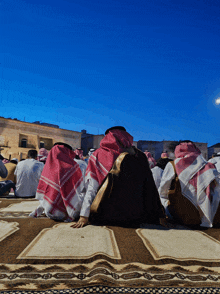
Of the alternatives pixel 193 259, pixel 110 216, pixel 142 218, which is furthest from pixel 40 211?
pixel 193 259

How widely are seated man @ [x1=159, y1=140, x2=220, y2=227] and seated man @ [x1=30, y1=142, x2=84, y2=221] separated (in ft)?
4.02

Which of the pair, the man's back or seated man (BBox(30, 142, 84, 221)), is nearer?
seated man (BBox(30, 142, 84, 221))

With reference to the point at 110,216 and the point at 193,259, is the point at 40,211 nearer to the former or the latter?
the point at 110,216

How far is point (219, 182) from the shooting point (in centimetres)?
257

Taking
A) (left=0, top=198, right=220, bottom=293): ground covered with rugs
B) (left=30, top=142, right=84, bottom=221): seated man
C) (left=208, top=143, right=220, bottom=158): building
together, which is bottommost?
(left=0, top=198, right=220, bottom=293): ground covered with rugs

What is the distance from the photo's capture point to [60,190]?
9.04 ft

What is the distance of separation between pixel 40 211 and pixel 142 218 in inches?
55.6

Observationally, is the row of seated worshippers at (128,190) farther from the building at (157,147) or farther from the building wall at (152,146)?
the building wall at (152,146)

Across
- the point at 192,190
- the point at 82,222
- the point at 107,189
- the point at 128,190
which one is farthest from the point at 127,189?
the point at 192,190

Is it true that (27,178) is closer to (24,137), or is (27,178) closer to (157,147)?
(24,137)

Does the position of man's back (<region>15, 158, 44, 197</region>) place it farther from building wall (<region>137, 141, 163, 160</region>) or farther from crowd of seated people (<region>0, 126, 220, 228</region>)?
building wall (<region>137, 141, 163, 160</region>)

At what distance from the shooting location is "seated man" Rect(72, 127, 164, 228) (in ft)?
7.61

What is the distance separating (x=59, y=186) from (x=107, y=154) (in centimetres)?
81

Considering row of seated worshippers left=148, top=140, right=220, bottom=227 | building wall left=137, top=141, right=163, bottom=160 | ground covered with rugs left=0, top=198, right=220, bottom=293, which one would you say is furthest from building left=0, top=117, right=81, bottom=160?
ground covered with rugs left=0, top=198, right=220, bottom=293
